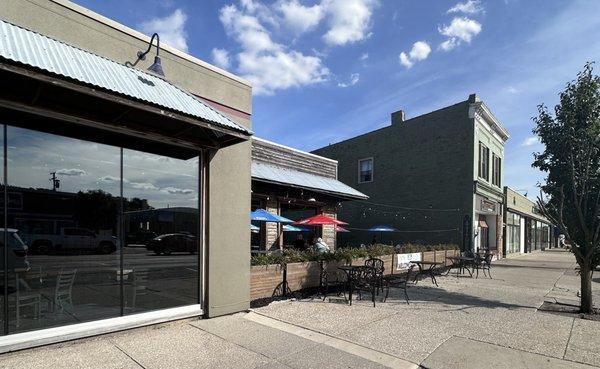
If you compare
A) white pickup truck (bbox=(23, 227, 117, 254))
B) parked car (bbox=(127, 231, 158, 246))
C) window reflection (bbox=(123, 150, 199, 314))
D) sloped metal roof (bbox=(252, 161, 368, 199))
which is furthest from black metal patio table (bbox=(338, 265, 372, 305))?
sloped metal roof (bbox=(252, 161, 368, 199))

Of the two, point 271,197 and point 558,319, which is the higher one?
point 271,197

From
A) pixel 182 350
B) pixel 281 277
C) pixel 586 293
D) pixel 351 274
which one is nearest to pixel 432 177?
pixel 586 293

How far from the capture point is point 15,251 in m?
5.49

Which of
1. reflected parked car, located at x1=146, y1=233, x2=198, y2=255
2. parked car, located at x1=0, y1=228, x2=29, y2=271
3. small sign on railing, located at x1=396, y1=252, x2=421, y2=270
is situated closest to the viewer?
parked car, located at x1=0, y1=228, x2=29, y2=271

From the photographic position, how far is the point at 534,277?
623 inches

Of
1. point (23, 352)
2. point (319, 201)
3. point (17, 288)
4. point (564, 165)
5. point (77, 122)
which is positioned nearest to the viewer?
point (23, 352)

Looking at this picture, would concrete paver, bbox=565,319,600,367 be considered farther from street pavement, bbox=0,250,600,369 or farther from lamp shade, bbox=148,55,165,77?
lamp shade, bbox=148,55,165,77

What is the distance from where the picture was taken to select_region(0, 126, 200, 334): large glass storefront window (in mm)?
5598

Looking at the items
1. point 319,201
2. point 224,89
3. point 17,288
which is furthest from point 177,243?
point 319,201

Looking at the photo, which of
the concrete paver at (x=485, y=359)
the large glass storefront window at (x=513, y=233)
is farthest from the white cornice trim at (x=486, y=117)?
the concrete paver at (x=485, y=359)

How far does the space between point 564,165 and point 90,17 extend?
1286 cm

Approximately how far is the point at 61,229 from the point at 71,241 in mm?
Result: 240

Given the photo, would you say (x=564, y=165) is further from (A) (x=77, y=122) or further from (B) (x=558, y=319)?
(A) (x=77, y=122)

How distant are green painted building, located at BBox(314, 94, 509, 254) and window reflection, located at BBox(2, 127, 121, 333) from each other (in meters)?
19.5
